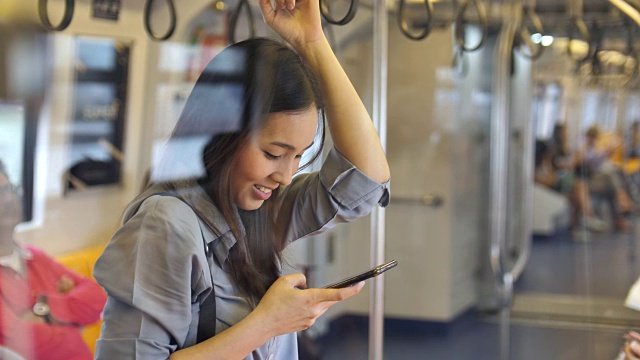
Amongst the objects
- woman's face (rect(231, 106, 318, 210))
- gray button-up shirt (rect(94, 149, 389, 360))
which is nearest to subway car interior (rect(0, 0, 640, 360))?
woman's face (rect(231, 106, 318, 210))

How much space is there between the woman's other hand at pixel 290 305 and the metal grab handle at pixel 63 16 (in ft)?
2.29

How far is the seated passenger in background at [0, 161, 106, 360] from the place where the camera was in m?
1.60

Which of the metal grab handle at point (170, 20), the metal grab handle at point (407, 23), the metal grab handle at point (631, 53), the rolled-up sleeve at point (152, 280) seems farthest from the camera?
the metal grab handle at point (631, 53)

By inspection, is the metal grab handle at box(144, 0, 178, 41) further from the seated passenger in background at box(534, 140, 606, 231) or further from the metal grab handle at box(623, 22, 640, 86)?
the seated passenger in background at box(534, 140, 606, 231)

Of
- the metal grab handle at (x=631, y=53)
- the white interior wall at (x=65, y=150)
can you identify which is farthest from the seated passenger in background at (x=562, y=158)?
the white interior wall at (x=65, y=150)

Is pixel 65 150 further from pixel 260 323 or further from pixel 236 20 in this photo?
pixel 260 323

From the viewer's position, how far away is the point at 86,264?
5.22 feet

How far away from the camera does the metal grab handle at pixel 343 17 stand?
75.2 inches

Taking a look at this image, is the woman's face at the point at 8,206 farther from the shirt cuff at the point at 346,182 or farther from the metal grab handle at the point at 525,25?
the metal grab handle at the point at 525,25

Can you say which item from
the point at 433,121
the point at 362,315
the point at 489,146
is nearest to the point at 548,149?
the point at 489,146

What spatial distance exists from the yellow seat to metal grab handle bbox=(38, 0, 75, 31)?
0.44m

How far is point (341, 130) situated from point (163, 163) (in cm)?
32

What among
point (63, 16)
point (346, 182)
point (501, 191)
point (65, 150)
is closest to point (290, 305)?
point (346, 182)

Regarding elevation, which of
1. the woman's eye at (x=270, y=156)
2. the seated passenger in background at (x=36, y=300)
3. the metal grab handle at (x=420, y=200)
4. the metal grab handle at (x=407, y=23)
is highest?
the metal grab handle at (x=407, y=23)
